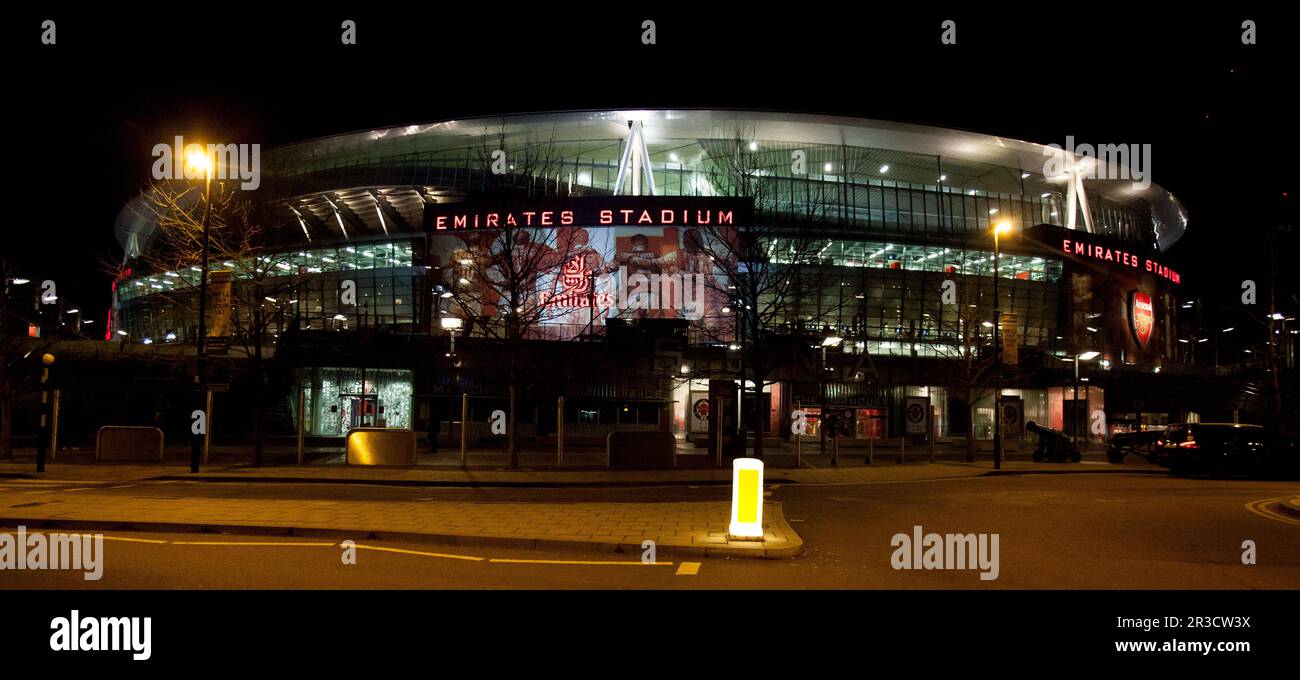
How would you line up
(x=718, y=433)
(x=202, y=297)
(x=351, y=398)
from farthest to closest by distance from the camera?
(x=351, y=398) < (x=718, y=433) < (x=202, y=297)

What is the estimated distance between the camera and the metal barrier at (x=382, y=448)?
75.7ft

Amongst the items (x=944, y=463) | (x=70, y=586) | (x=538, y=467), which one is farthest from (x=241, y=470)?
(x=944, y=463)

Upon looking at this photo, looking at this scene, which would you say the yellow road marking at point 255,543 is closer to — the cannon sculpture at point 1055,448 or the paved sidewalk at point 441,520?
the paved sidewalk at point 441,520

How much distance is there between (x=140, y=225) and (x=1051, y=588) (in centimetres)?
8561

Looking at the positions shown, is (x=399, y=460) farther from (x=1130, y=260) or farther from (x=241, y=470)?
(x=1130, y=260)

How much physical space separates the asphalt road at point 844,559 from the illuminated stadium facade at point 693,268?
80.9 ft

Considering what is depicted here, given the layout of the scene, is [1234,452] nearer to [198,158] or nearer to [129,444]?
[198,158]

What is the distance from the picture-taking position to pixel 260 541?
10.2 m

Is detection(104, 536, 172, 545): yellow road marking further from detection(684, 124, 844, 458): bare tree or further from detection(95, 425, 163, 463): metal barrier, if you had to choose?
detection(95, 425, 163, 463): metal barrier

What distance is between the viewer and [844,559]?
9.55 metres

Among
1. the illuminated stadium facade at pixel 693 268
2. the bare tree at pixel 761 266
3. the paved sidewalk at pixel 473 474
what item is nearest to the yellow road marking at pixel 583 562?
the paved sidewalk at pixel 473 474

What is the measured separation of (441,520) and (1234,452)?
22.9m

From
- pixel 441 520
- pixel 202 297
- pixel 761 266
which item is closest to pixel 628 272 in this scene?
pixel 761 266

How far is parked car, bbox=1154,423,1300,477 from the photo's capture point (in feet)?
72.9
